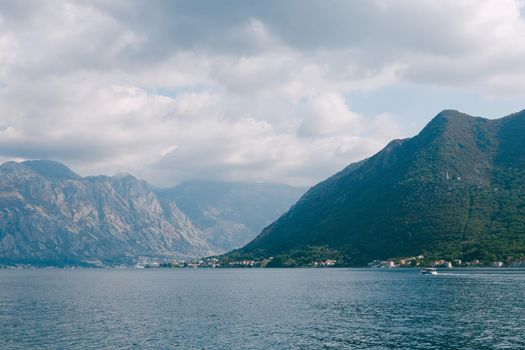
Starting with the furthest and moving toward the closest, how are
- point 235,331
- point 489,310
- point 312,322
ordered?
point 489,310
point 312,322
point 235,331

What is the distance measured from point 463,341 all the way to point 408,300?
64434 millimetres

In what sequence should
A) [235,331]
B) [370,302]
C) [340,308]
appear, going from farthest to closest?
[370,302] < [340,308] < [235,331]

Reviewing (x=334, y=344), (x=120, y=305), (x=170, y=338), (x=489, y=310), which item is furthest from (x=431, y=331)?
(x=120, y=305)

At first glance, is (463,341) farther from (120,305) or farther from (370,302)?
(120,305)

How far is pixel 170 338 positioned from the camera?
90750 millimetres

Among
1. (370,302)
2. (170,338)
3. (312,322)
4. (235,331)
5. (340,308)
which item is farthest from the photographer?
(370,302)

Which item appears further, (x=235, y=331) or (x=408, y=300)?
(x=408, y=300)

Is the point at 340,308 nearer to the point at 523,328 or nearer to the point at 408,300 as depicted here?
the point at 408,300

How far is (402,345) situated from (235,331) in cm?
3116

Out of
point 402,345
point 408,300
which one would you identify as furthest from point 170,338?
point 408,300

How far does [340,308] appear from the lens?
132 m

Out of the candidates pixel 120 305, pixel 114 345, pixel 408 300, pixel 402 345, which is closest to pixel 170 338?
pixel 114 345

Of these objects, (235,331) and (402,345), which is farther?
(235,331)

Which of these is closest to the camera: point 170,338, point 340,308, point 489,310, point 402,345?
point 402,345
